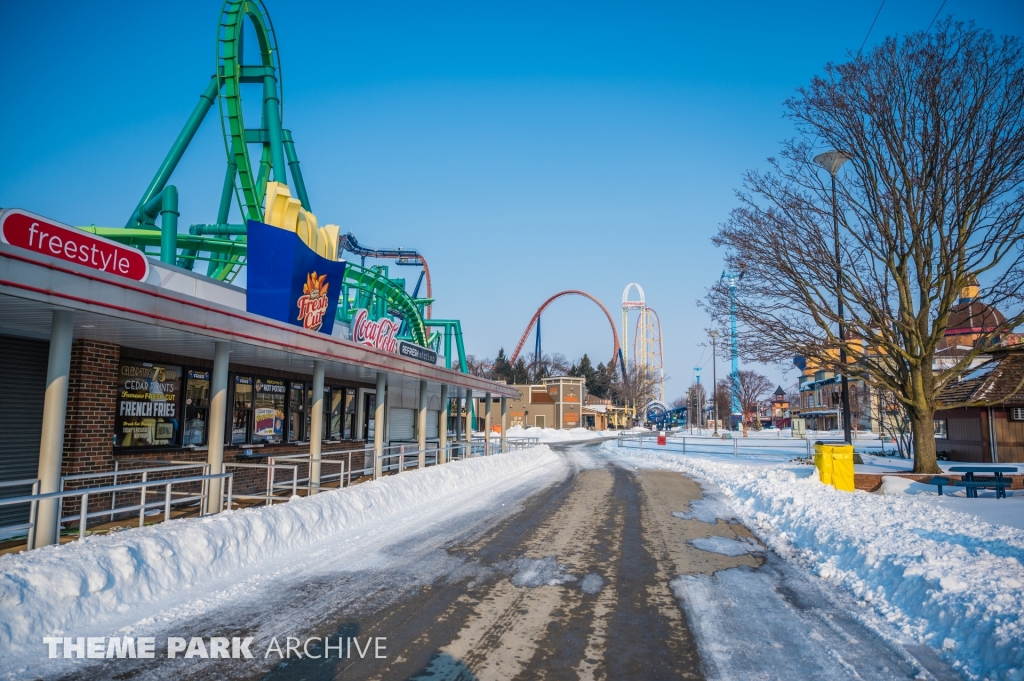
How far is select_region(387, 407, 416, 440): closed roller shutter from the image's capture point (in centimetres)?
2502

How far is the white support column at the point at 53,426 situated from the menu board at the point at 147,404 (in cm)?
456

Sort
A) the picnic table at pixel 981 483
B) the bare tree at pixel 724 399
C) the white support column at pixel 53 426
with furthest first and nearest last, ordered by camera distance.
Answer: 1. the bare tree at pixel 724 399
2. the picnic table at pixel 981 483
3. the white support column at pixel 53 426

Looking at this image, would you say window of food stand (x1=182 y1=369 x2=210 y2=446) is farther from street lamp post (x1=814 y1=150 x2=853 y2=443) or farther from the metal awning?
street lamp post (x1=814 y1=150 x2=853 y2=443)

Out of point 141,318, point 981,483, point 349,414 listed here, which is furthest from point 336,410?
point 981,483

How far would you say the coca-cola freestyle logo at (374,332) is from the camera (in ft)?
54.6

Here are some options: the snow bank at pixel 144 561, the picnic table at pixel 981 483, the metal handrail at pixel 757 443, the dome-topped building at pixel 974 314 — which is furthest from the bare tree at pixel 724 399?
the snow bank at pixel 144 561

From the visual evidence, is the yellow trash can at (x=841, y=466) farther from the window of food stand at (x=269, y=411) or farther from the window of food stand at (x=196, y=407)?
the window of food stand at (x=196, y=407)

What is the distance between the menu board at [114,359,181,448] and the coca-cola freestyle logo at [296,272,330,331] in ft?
9.80

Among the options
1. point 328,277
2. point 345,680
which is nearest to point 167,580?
point 345,680

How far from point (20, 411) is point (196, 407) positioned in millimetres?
3708

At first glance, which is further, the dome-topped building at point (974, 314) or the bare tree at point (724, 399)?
the bare tree at point (724, 399)

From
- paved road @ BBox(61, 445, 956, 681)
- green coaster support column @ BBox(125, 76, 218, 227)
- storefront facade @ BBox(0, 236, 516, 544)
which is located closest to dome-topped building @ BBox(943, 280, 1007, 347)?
paved road @ BBox(61, 445, 956, 681)

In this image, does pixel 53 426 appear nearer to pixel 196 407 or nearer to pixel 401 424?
pixel 196 407

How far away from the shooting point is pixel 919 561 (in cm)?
686
